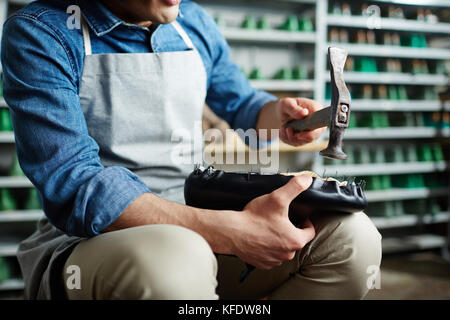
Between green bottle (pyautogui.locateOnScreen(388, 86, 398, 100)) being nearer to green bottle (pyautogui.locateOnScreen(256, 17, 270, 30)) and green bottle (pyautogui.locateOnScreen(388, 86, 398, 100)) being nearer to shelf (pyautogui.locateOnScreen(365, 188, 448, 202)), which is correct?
shelf (pyautogui.locateOnScreen(365, 188, 448, 202))

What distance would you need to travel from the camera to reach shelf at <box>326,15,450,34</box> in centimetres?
295

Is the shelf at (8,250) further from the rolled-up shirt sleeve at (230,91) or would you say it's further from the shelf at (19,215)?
the rolled-up shirt sleeve at (230,91)

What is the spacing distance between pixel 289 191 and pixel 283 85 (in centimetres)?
220

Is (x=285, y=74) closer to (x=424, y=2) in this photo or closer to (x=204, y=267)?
(x=424, y=2)

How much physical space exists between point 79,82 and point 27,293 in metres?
0.54

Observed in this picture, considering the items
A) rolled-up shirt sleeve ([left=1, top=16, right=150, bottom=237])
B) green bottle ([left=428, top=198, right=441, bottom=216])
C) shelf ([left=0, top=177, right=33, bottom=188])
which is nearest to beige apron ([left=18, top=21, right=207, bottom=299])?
rolled-up shirt sleeve ([left=1, top=16, right=150, bottom=237])

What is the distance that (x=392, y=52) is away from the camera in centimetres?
312

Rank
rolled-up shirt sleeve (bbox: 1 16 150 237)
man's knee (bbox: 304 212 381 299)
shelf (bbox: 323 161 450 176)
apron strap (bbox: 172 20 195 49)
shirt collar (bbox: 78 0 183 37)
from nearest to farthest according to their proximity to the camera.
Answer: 1. rolled-up shirt sleeve (bbox: 1 16 150 237)
2. man's knee (bbox: 304 212 381 299)
3. shirt collar (bbox: 78 0 183 37)
4. apron strap (bbox: 172 20 195 49)
5. shelf (bbox: 323 161 450 176)

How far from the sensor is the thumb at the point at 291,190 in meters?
0.76

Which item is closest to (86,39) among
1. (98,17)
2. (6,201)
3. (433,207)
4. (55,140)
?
(98,17)

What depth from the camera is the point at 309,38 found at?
114 inches

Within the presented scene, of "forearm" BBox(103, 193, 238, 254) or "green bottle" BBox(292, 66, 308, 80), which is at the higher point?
"green bottle" BBox(292, 66, 308, 80)

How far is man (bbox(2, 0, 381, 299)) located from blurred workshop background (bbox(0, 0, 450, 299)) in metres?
1.76
